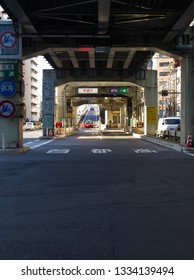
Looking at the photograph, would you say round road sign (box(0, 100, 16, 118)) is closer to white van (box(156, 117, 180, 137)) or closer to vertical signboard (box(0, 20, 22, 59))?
vertical signboard (box(0, 20, 22, 59))

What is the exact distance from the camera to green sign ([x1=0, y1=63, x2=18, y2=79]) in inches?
853

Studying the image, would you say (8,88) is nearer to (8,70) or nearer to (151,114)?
(8,70)

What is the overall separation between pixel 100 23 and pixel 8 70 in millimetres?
5102

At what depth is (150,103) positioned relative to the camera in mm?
47031

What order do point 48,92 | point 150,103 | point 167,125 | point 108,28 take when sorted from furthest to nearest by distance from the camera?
point 150,103, point 48,92, point 167,125, point 108,28

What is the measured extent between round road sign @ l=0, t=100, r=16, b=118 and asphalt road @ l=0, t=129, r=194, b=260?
27.0ft

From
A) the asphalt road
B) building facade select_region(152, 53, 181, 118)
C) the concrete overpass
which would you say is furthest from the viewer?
building facade select_region(152, 53, 181, 118)

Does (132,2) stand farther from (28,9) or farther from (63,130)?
(63,130)

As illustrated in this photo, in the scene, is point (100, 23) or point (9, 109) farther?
point (9, 109)

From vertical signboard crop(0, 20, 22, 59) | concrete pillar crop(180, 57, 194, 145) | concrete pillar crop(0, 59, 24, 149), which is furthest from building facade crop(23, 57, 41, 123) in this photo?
vertical signboard crop(0, 20, 22, 59)

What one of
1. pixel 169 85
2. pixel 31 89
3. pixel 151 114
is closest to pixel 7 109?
pixel 151 114

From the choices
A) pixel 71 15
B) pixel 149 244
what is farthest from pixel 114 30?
pixel 149 244

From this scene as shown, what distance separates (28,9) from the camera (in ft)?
61.5

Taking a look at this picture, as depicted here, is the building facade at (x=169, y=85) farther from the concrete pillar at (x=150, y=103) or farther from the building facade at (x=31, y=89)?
the building facade at (x=31, y=89)
